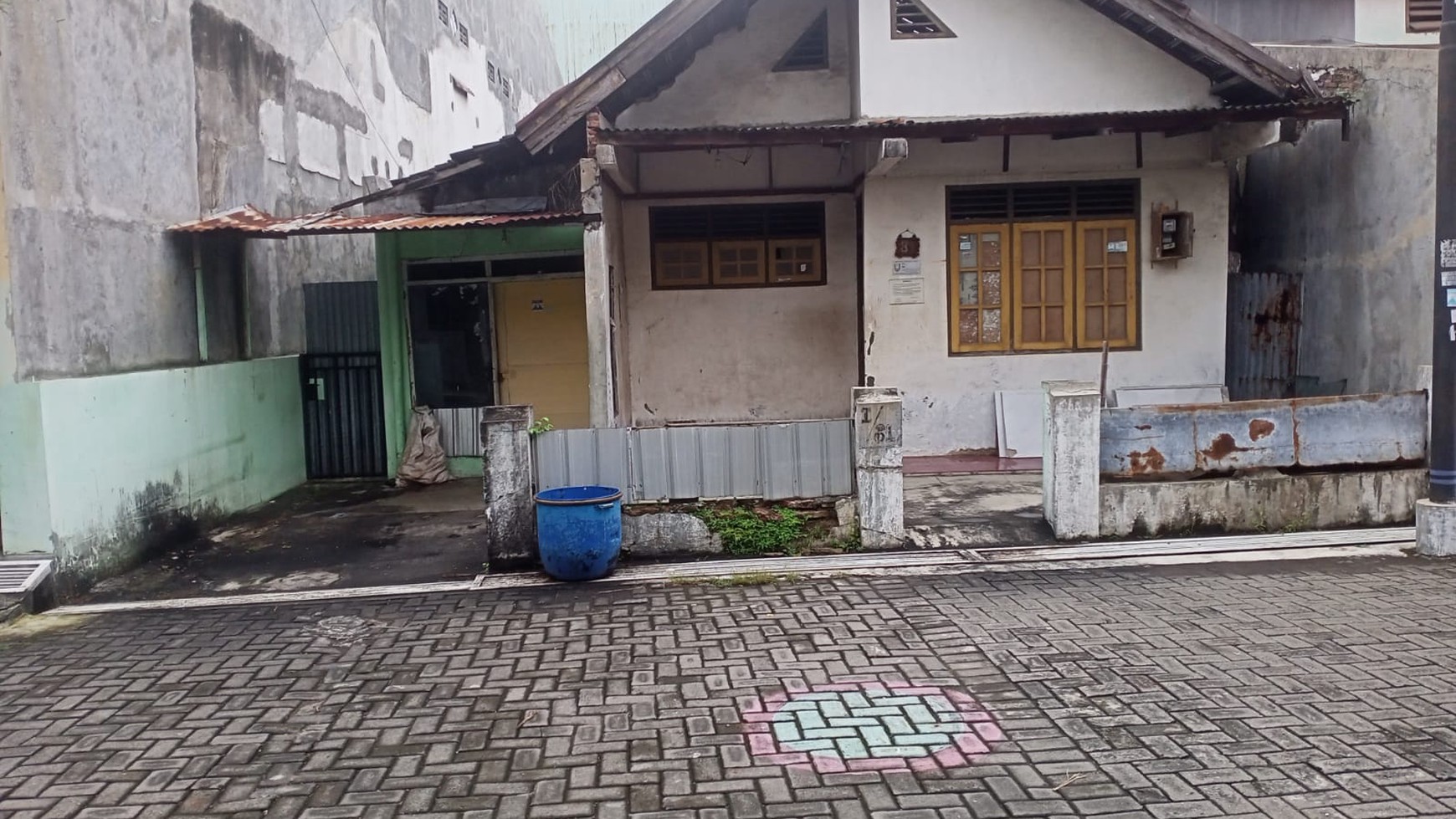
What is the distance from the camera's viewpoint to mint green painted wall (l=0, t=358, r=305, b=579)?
695 cm

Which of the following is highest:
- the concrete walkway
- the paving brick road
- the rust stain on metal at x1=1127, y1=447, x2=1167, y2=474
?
the rust stain on metal at x1=1127, y1=447, x2=1167, y2=474

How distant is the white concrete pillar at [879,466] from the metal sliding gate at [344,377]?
637 centimetres

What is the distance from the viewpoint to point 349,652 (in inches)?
224

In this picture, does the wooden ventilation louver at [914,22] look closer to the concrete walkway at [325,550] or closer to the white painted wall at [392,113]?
the concrete walkway at [325,550]

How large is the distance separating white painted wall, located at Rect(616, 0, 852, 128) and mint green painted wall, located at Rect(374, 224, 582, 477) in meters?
1.70

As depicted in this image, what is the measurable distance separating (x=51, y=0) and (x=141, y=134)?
1.35 m

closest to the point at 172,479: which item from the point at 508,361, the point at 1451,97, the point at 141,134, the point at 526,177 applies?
the point at 141,134

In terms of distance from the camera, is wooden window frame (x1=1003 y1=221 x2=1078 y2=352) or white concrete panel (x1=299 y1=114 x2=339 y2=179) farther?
white concrete panel (x1=299 y1=114 x2=339 y2=179)

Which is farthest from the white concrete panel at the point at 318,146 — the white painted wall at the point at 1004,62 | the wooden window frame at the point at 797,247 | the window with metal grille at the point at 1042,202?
the window with metal grille at the point at 1042,202

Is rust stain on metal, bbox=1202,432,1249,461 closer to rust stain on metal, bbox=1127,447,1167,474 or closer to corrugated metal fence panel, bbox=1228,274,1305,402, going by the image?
rust stain on metal, bbox=1127,447,1167,474

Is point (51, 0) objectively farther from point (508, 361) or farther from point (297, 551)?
point (508, 361)

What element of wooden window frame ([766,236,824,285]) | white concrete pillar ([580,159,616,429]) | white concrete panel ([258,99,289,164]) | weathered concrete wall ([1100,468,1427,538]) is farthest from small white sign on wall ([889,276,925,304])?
white concrete panel ([258,99,289,164])

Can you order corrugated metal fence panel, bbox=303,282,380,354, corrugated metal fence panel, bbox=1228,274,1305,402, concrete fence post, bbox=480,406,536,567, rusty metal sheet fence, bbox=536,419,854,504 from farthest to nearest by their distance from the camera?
1. corrugated metal fence panel, bbox=303,282,380,354
2. corrugated metal fence panel, bbox=1228,274,1305,402
3. rusty metal sheet fence, bbox=536,419,854,504
4. concrete fence post, bbox=480,406,536,567

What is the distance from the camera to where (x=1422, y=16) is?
13.4m
